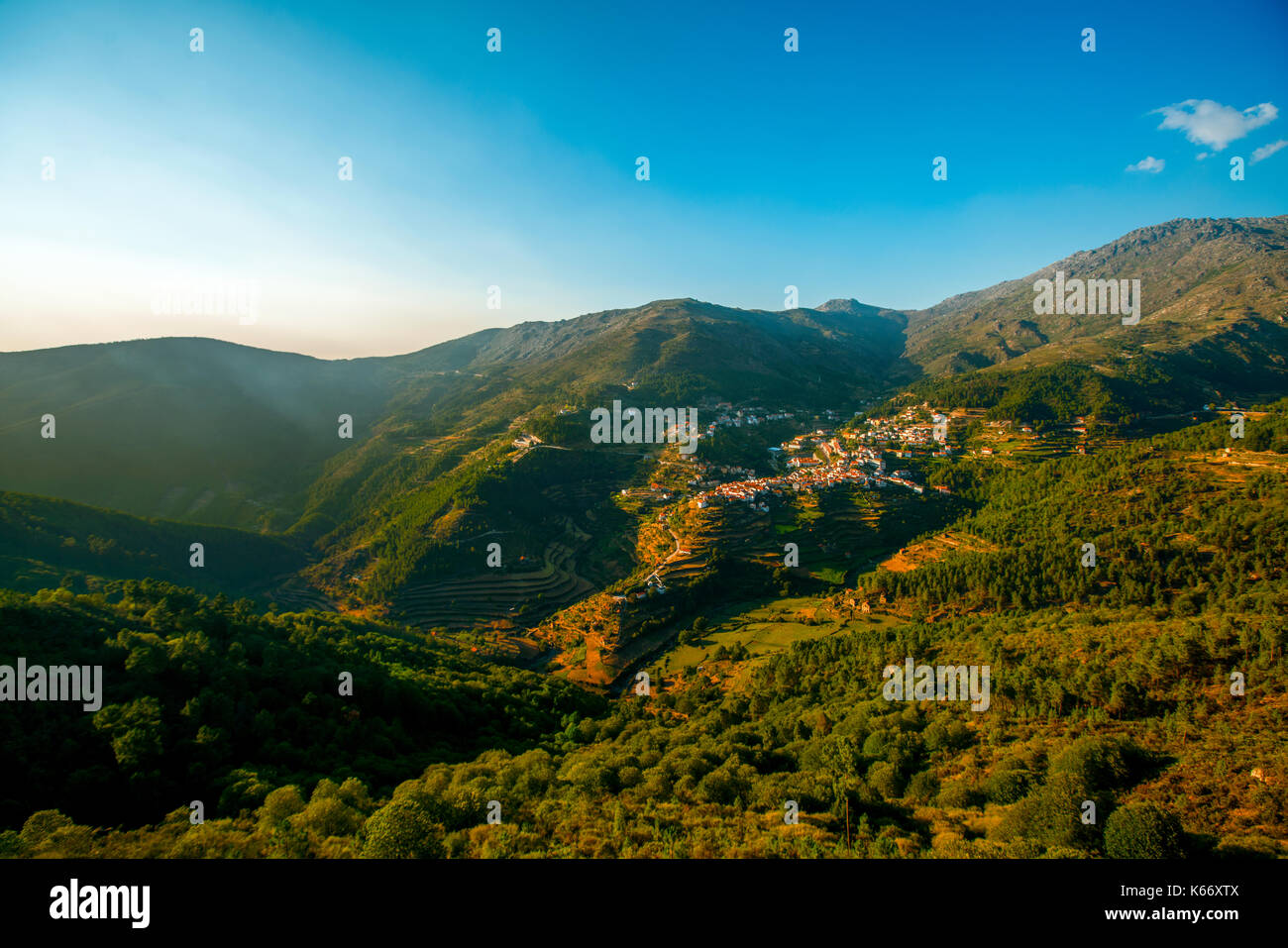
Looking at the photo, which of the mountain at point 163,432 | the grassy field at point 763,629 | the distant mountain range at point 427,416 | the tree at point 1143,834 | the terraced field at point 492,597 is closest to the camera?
the tree at point 1143,834

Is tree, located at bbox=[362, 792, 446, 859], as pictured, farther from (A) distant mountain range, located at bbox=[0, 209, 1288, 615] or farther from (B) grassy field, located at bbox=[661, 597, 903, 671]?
(A) distant mountain range, located at bbox=[0, 209, 1288, 615]

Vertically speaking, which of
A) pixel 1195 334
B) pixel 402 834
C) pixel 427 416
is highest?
pixel 1195 334

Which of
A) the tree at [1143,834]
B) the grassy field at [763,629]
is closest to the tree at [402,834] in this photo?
the tree at [1143,834]

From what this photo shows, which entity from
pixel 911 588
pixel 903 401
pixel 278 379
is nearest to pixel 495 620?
pixel 911 588

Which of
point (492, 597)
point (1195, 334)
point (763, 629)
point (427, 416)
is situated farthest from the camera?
point (427, 416)

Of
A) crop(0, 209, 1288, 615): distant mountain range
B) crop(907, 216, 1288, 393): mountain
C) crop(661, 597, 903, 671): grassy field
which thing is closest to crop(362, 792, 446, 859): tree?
crop(661, 597, 903, 671): grassy field

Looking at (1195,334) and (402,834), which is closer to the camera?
(402,834)

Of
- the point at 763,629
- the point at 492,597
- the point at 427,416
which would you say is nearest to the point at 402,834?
the point at 763,629

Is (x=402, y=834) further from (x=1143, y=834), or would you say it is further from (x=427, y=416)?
(x=427, y=416)

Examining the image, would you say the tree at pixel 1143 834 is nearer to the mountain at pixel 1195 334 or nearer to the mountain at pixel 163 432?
the mountain at pixel 163 432
